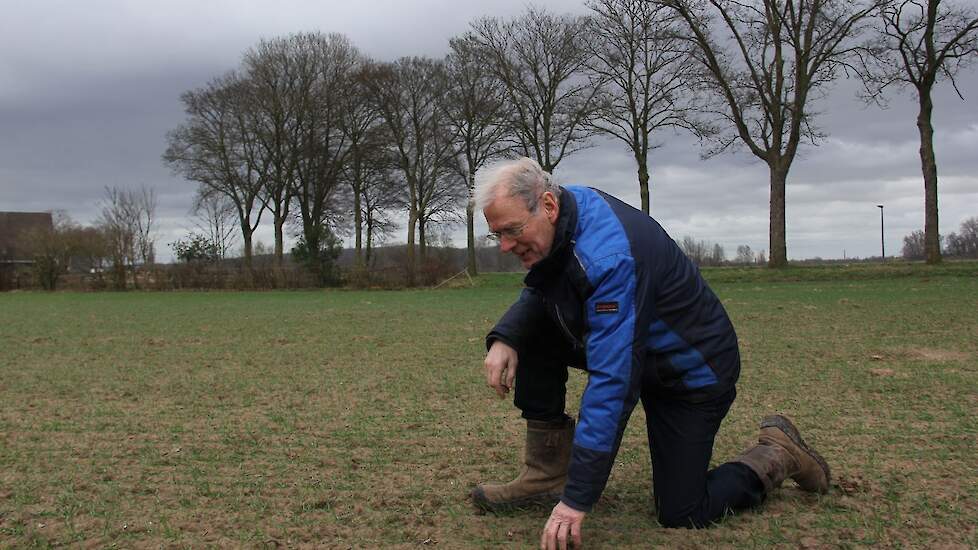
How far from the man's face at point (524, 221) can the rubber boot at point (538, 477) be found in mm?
966

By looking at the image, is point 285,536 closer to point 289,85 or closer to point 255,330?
point 255,330

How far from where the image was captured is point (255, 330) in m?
13.3

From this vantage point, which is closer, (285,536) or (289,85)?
(285,536)

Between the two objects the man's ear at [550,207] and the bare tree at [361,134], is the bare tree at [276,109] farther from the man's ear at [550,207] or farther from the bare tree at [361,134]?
the man's ear at [550,207]

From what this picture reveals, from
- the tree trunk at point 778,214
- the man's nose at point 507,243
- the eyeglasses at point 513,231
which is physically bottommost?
the man's nose at point 507,243

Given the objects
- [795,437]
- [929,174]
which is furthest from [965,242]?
[795,437]

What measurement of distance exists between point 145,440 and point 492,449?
2145mm

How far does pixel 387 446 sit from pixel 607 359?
2275 millimetres

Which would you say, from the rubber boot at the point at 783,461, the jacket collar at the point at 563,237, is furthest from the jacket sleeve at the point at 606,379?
the rubber boot at the point at 783,461

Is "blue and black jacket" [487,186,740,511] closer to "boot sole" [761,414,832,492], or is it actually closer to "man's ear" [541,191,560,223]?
"man's ear" [541,191,560,223]

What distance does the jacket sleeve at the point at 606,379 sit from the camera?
2.67 metres

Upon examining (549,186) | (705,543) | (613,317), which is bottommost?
(705,543)

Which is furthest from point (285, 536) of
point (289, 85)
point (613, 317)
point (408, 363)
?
point (289, 85)

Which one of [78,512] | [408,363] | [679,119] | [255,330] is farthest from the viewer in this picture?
[679,119]
